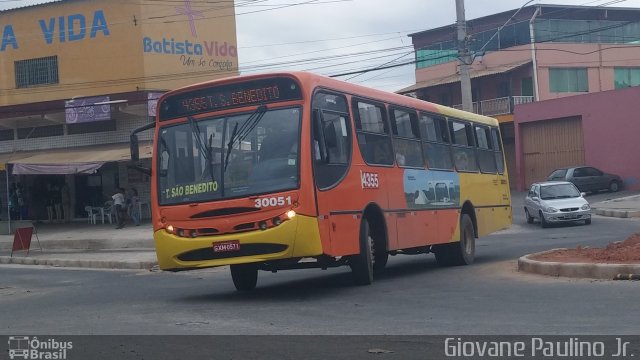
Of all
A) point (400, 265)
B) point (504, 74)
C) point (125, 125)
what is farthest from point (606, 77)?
point (400, 265)

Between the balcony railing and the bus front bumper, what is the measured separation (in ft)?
148

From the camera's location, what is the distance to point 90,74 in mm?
37625

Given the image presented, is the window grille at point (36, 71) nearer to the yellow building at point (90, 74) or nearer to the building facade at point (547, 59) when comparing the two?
the yellow building at point (90, 74)

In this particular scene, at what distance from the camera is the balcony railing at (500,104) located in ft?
185

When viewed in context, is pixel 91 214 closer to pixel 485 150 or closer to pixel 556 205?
pixel 556 205

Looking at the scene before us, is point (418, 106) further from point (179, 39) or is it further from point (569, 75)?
point (569, 75)

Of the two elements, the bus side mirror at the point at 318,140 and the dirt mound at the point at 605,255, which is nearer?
the bus side mirror at the point at 318,140

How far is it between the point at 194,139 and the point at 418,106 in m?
5.46

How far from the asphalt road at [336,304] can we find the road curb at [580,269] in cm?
22

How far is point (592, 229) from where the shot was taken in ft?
89.0

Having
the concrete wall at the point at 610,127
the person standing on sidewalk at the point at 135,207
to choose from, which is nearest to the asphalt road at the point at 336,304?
the person standing on sidewalk at the point at 135,207

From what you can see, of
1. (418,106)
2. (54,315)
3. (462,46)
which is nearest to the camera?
(54,315)

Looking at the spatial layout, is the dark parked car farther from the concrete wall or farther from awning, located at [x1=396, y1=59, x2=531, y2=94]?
awning, located at [x1=396, y1=59, x2=531, y2=94]

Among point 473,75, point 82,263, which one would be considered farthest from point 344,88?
point 473,75
